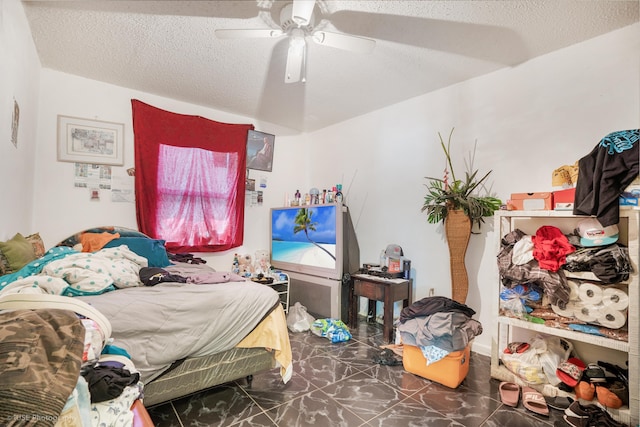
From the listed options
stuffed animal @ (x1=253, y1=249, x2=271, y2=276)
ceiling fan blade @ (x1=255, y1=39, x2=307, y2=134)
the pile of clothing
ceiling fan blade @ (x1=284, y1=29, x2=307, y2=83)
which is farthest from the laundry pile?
stuffed animal @ (x1=253, y1=249, x2=271, y2=276)

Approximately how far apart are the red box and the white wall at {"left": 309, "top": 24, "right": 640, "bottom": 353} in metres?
0.57

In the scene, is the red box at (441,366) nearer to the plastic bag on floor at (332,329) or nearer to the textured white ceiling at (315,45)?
the plastic bag on floor at (332,329)

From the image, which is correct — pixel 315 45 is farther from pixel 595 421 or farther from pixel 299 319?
pixel 595 421

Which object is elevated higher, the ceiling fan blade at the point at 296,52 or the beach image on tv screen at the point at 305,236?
the ceiling fan blade at the point at 296,52

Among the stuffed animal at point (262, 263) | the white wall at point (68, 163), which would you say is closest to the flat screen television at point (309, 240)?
the stuffed animal at point (262, 263)

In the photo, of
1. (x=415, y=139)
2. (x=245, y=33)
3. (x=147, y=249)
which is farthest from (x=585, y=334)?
(x=147, y=249)

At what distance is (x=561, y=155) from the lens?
234 centimetres

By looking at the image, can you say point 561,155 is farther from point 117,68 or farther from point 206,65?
point 117,68

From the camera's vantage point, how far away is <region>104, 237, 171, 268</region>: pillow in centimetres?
269

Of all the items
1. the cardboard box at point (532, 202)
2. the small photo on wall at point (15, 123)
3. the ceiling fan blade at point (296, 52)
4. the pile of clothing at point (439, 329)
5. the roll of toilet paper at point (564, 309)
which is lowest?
the pile of clothing at point (439, 329)

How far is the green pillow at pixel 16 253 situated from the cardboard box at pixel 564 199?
3.37m

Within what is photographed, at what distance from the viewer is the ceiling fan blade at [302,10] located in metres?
1.64

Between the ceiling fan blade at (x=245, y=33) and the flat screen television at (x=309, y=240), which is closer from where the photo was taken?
the ceiling fan blade at (x=245, y=33)

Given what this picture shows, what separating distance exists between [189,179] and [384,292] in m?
2.49
